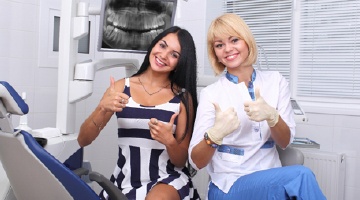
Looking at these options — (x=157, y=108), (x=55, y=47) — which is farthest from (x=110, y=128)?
(x=157, y=108)

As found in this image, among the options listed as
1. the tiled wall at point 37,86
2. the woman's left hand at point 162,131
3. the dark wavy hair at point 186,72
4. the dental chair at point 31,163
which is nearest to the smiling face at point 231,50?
the dark wavy hair at point 186,72

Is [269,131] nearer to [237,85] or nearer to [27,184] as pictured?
[237,85]

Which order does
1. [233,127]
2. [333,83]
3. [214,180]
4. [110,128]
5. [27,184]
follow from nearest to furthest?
[27,184] → [233,127] → [214,180] → [333,83] → [110,128]

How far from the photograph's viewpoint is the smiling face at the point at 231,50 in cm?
190

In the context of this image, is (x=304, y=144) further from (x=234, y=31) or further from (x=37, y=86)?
(x=37, y=86)

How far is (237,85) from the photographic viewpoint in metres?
1.95

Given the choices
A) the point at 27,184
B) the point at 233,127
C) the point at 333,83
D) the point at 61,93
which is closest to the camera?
the point at 27,184

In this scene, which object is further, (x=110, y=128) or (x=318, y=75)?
(x=110, y=128)

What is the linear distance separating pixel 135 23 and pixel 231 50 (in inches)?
28.4

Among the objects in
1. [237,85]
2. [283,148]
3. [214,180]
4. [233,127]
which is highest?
[237,85]

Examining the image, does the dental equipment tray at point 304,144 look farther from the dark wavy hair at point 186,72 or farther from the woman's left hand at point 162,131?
the woman's left hand at point 162,131

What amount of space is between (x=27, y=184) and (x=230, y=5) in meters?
2.45

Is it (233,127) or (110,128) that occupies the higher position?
(233,127)

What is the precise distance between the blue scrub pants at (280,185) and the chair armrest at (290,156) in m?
0.39
